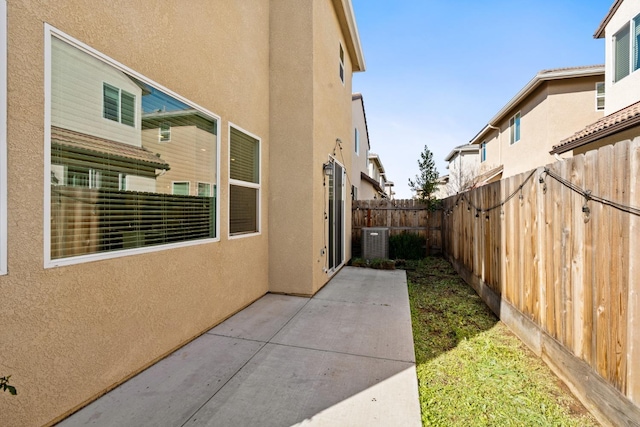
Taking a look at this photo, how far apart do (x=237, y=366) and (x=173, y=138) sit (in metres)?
2.48

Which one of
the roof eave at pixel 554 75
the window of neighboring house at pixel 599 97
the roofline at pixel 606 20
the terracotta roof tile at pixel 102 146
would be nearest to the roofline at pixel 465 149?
the roof eave at pixel 554 75

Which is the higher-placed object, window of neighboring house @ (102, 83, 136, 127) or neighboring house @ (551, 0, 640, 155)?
neighboring house @ (551, 0, 640, 155)

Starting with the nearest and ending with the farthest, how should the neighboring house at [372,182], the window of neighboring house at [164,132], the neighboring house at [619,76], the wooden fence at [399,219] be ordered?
the window of neighboring house at [164,132], the neighboring house at [619,76], the wooden fence at [399,219], the neighboring house at [372,182]

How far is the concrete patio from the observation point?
7.64 ft

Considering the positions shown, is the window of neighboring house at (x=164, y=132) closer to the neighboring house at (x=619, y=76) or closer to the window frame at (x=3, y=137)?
the window frame at (x=3, y=137)

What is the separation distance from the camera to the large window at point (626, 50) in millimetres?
7914

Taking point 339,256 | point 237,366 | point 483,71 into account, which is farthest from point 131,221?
point 483,71

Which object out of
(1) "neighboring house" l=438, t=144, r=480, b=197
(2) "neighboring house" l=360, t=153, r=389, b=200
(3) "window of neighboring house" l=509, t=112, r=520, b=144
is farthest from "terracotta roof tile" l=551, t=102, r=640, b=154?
(1) "neighboring house" l=438, t=144, r=480, b=197

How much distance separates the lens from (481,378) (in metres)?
2.86

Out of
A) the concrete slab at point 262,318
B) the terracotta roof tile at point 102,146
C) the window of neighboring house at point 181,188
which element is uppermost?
the terracotta roof tile at point 102,146

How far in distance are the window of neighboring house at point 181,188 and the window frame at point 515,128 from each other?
14557 mm

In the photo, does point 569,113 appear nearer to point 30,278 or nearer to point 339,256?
point 339,256

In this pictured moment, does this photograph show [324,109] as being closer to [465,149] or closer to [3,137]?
[3,137]

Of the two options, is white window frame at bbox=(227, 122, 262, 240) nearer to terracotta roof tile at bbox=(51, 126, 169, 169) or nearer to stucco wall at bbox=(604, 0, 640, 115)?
terracotta roof tile at bbox=(51, 126, 169, 169)
